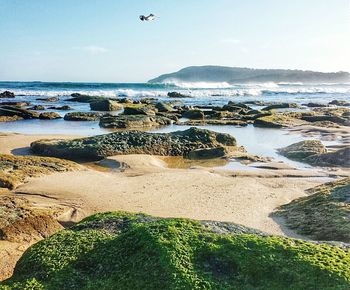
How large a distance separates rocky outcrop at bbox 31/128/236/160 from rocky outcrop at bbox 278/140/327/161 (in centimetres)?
143

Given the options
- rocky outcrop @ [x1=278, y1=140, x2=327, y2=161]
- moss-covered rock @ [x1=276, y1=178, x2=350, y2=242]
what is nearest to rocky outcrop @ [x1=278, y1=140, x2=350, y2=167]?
rocky outcrop @ [x1=278, y1=140, x2=327, y2=161]

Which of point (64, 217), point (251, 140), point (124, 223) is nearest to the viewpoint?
point (124, 223)

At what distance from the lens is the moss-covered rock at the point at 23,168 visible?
23.6 ft

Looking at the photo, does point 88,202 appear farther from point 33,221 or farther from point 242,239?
point 242,239

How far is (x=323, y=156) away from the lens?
33.8 ft

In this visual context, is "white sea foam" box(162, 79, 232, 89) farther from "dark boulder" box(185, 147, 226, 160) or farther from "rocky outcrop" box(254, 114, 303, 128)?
"dark boulder" box(185, 147, 226, 160)

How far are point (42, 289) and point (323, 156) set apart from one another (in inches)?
332

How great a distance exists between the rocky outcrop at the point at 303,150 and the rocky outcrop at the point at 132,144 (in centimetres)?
143

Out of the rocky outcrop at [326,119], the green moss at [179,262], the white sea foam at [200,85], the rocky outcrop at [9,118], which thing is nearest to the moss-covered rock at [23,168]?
the green moss at [179,262]

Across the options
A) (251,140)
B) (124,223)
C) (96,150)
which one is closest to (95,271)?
(124,223)

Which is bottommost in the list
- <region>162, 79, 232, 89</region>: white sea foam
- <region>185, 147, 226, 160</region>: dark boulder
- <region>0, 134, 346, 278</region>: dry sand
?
<region>162, 79, 232, 89</region>: white sea foam

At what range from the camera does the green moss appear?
2854mm

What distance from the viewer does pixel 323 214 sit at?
5504mm

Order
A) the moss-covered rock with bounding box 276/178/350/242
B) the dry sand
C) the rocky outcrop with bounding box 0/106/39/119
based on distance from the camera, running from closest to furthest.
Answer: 1. the moss-covered rock with bounding box 276/178/350/242
2. the dry sand
3. the rocky outcrop with bounding box 0/106/39/119
